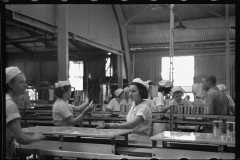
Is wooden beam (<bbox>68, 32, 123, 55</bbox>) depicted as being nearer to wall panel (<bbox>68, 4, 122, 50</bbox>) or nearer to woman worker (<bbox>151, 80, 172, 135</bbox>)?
wall panel (<bbox>68, 4, 122, 50</bbox>)

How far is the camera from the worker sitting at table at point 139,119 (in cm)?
224

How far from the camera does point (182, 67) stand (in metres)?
8.81

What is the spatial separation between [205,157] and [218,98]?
1476mm

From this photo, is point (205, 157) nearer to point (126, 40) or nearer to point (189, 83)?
point (189, 83)

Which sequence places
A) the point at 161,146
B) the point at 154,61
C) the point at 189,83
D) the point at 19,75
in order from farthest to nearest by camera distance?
the point at 154,61
the point at 189,83
the point at 161,146
the point at 19,75

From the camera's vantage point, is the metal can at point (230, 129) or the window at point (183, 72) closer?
the metal can at point (230, 129)

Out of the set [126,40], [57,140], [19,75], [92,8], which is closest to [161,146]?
[57,140]

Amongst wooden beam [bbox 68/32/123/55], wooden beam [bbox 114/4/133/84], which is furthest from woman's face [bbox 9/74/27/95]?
wooden beam [bbox 114/4/133/84]

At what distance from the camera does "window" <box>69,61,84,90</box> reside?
24.4 feet

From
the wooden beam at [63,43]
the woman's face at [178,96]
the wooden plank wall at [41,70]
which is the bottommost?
the woman's face at [178,96]

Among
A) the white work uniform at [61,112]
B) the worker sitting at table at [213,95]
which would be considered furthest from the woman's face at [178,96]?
the white work uniform at [61,112]

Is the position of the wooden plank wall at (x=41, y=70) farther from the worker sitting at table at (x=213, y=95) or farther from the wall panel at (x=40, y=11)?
the worker sitting at table at (x=213, y=95)

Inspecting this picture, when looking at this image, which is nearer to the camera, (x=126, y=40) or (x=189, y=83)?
(x=189, y=83)

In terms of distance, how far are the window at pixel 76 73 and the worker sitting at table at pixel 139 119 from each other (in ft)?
16.5
